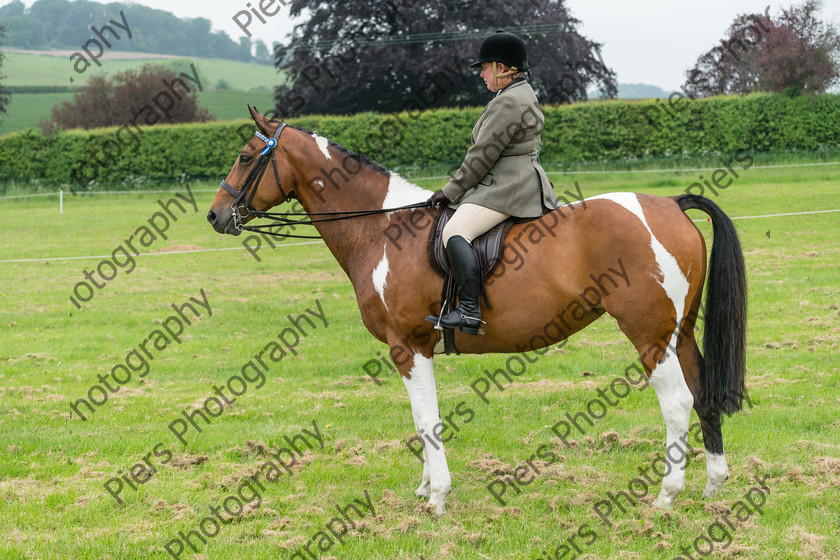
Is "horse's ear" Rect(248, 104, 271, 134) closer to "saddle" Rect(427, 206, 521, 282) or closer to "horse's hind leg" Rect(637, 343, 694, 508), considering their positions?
"saddle" Rect(427, 206, 521, 282)

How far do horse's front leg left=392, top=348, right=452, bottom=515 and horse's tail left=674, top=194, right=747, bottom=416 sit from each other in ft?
5.91

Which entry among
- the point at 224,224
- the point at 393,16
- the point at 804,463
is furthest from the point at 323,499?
the point at 393,16

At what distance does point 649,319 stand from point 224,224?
10.1ft

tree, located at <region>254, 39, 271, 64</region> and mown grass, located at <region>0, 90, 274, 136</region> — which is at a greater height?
tree, located at <region>254, 39, 271, 64</region>

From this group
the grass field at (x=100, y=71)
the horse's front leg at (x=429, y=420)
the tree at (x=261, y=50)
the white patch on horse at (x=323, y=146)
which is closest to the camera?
the horse's front leg at (x=429, y=420)

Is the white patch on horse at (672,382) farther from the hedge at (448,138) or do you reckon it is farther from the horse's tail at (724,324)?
the hedge at (448,138)

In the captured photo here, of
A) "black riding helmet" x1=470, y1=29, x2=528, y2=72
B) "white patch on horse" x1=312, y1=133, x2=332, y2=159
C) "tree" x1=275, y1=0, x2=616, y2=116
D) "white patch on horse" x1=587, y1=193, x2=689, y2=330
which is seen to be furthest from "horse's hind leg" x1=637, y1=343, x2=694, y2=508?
"tree" x1=275, y1=0, x2=616, y2=116

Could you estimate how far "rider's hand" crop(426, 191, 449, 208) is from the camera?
16.6ft

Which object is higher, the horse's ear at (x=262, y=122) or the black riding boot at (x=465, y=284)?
the horse's ear at (x=262, y=122)

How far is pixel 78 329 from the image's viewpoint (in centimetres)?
1073

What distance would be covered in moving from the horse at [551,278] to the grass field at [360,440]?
0.46m

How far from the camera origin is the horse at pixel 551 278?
476 cm

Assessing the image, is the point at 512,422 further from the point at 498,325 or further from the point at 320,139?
the point at 320,139

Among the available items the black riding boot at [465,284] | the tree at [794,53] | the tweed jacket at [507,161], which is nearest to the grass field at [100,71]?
the tree at [794,53]
